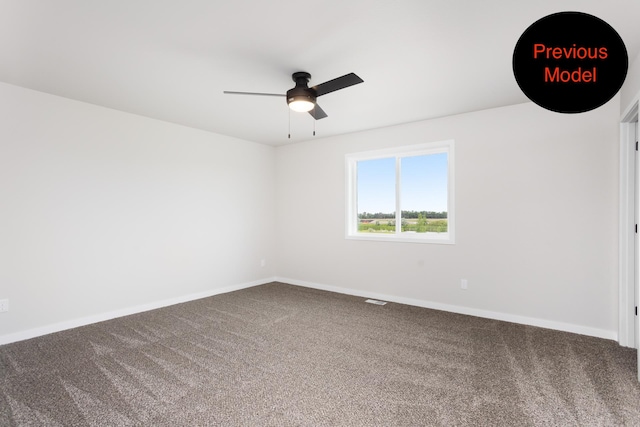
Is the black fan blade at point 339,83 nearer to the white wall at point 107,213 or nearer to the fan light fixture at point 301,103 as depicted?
the fan light fixture at point 301,103

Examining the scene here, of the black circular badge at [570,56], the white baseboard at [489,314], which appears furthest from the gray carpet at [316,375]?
the black circular badge at [570,56]

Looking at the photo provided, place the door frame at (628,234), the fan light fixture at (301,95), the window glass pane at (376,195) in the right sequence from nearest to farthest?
the fan light fixture at (301,95) < the door frame at (628,234) < the window glass pane at (376,195)

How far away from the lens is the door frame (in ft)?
9.36

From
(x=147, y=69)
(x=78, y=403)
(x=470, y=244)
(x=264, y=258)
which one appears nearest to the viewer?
(x=78, y=403)

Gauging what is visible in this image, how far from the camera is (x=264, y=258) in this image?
18.7ft

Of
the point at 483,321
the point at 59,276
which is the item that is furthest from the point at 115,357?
the point at 483,321

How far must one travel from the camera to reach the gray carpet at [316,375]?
191 centimetres

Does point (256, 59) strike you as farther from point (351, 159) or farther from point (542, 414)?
point (542, 414)

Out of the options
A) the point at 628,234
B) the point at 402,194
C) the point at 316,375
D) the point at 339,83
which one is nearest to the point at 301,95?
the point at 339,83

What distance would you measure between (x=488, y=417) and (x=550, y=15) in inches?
97.8

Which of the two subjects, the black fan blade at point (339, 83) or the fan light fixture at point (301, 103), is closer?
the black fan blade at point (339, 83)

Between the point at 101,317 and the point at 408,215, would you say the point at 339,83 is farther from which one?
the point at 101,317

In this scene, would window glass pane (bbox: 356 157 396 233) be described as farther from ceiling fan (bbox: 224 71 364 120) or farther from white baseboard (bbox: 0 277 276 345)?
white baseboard (bbox: 0 277 276 345)

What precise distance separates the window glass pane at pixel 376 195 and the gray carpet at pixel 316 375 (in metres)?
1.61
